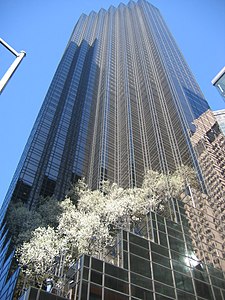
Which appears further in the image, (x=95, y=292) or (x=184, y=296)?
(x=184, y=296)

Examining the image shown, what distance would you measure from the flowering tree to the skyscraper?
7843mm

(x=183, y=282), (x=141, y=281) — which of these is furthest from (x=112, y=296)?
(x=183, y=282)

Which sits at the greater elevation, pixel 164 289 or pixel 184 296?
pixel 164 289

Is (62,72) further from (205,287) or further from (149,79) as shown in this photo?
(205,287)

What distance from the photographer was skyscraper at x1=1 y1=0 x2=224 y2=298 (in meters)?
64.7

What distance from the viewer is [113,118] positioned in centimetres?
8819

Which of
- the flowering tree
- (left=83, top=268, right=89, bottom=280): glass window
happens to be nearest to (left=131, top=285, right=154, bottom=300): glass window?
(left=83, top=268, right=89, bottom=280): glass window

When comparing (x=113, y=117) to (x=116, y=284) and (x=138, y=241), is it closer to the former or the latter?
(x=138, y=241)

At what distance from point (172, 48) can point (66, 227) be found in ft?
325

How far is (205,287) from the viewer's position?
32.0m

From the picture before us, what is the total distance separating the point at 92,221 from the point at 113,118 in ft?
168

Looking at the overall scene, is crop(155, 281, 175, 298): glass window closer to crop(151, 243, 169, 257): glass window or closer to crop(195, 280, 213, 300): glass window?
crop(195, 280, 213, 300): glass window

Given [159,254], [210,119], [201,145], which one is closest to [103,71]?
[210,119]

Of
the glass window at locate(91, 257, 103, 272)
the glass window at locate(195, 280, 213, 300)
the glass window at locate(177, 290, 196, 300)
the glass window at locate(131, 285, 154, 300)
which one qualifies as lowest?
the glass window at locate(131, 285, 154, 300)
